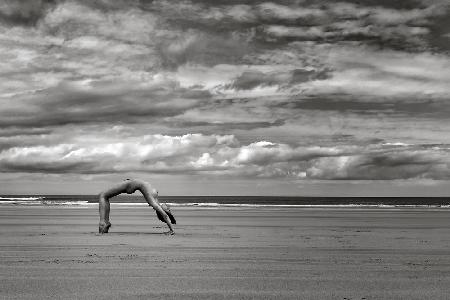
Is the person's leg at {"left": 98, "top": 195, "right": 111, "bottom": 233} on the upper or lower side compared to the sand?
upper

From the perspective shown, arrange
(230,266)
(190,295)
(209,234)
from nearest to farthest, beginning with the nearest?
(190,295) → (230,266) → (209,234)

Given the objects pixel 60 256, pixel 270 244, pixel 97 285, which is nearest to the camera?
pixel 97 285

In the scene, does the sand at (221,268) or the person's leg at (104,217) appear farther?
the person's leg at (104,217)

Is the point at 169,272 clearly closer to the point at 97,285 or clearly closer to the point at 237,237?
the point at 97,285

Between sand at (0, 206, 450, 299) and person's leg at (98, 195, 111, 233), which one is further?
person's leg at (98, 195, 111, 233)

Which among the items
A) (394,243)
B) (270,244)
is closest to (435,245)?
(394,243)

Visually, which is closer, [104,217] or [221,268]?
[221,268]

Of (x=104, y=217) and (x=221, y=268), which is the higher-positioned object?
(x=104, y=217)

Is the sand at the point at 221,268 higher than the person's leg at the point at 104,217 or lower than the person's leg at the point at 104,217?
lower

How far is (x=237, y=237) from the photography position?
19625 mm

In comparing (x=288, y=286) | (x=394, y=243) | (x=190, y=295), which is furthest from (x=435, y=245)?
(x=190, y=295)

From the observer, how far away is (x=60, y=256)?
539 inches

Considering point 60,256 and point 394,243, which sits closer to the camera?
point 60,256

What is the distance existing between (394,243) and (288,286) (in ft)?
30.9
